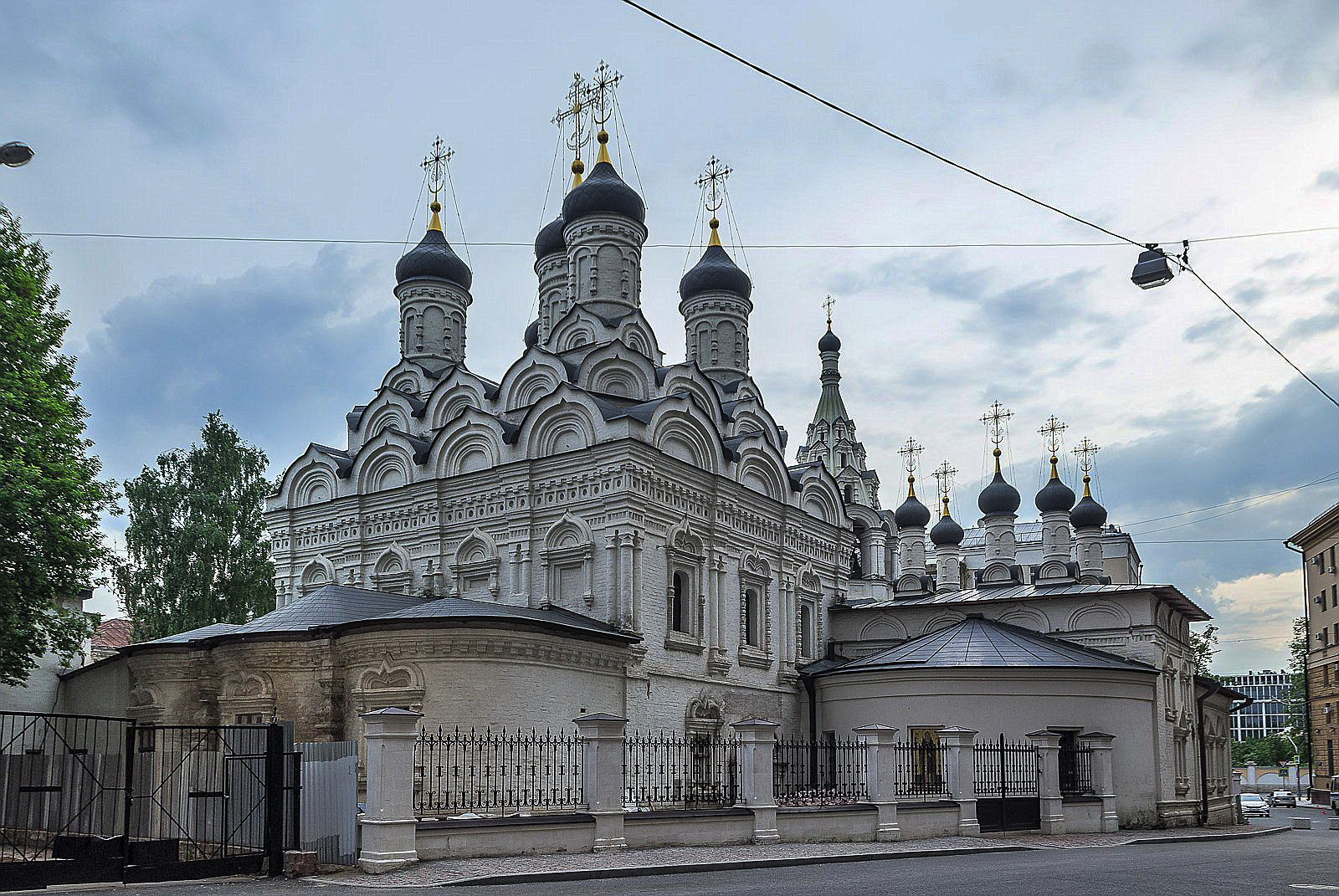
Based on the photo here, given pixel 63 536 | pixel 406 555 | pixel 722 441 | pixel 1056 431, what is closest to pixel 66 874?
pixel 63 536

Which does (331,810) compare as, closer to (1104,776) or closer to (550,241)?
(1104,776)

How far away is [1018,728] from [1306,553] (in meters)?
31.0

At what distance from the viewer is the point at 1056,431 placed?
1380 inches

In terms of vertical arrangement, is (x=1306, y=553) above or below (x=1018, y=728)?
above

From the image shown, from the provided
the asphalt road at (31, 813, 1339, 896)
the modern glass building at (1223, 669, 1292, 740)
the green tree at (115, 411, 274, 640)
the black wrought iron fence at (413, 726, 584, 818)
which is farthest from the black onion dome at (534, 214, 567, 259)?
the modern glass building at (1223, 669, 1292, 740)

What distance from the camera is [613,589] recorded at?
69.4 feet

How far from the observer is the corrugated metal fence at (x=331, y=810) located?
11.7 m

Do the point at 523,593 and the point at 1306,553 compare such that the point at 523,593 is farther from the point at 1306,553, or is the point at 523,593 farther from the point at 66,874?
the point at 1306,553

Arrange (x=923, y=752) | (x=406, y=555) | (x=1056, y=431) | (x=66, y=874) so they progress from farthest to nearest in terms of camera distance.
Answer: (x=1056, y=431) < (x=406, y=555) < (x=923, y=752) < (x=66, y=874)

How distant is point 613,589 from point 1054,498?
57.1ft

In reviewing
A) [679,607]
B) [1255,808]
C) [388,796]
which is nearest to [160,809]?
[388,796]

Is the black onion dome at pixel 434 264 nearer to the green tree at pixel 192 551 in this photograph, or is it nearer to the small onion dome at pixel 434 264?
the small onion dome at pixel 434 264

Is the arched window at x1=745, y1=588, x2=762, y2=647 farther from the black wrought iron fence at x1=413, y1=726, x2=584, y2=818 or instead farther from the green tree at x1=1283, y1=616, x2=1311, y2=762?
the green tree at x1=1283, y1=616, x2=1311, y2=762

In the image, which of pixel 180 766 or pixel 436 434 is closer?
pixel 180 766
